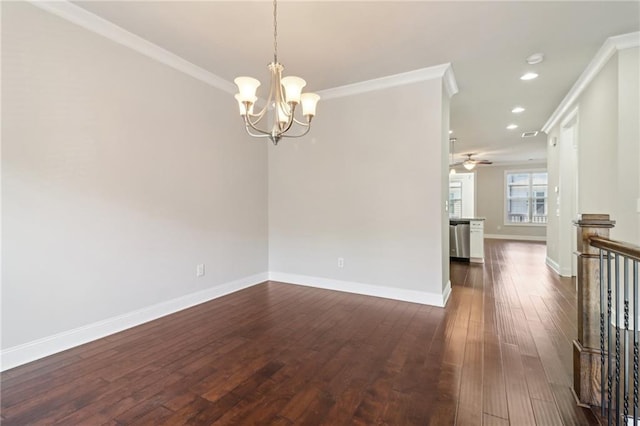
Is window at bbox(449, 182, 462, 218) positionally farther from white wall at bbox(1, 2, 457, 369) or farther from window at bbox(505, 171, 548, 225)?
white wall at bbox(1, 2, 457, 369)

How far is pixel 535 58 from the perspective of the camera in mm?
3178

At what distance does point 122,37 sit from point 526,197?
11.9 m

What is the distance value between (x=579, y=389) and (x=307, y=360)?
174cm

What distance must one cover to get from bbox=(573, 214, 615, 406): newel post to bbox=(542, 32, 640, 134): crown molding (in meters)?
2.24

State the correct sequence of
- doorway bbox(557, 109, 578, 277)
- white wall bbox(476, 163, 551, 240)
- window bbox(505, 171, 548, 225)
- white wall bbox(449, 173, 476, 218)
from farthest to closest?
white wall bbox(449, 173, 476, 218) → white wall bbox(476, 163, 551, 240) → window bbox(505, 171, 548, 225) → doorway bbox(557, 109, 578, 277)

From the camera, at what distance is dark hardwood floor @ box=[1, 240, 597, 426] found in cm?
171

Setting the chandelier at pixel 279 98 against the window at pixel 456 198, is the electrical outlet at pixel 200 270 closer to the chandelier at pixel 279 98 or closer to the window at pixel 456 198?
the chandelier at pixel 279 98

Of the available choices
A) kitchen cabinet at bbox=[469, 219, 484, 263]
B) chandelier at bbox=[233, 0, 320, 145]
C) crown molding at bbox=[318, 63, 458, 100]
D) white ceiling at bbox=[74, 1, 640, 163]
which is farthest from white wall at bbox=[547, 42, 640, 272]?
chandelier at bbox=[233, 0, 320, 145]

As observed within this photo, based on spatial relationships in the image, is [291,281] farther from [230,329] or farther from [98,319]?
[98,319]

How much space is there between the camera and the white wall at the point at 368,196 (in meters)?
3.56

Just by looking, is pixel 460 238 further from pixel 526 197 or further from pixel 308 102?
pixel 526 197

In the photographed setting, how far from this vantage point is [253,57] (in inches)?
127

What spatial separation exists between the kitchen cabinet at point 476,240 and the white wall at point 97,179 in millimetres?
4974

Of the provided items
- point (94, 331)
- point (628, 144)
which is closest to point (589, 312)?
point (628, 144)
